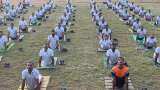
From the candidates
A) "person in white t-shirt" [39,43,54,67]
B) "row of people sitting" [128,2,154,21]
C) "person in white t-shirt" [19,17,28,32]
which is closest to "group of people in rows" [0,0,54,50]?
"person in white t-shirt" [19,17,28,32]

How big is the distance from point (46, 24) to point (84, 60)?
44.2ft

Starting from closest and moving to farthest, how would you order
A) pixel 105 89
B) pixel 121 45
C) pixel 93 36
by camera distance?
pixel 105 89
pixel 121 45
pixel 93 36

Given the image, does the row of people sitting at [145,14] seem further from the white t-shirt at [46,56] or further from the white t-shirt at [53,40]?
the white t-shirt at [46,56]

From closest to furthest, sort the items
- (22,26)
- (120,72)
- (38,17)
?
(120,72)
(22,26)
(38,17)

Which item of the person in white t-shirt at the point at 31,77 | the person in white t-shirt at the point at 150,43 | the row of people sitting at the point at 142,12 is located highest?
the person in white t-shirt at the point at 31,77

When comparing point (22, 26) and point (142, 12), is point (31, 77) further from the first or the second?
point (142, 12)

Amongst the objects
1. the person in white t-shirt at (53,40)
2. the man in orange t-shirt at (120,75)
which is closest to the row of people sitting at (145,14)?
the person in white t-shirt at (53,40)

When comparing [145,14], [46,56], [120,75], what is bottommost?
[145,14]

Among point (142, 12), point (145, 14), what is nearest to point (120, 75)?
point (145, 14)

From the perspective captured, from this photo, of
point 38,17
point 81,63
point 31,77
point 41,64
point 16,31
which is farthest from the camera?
point 38,17

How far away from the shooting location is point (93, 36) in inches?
1087

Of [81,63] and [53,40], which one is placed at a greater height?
[53,40]

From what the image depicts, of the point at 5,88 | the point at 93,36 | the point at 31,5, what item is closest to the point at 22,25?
the point at 93,36

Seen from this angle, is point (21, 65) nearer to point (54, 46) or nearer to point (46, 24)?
point (54, 46)
